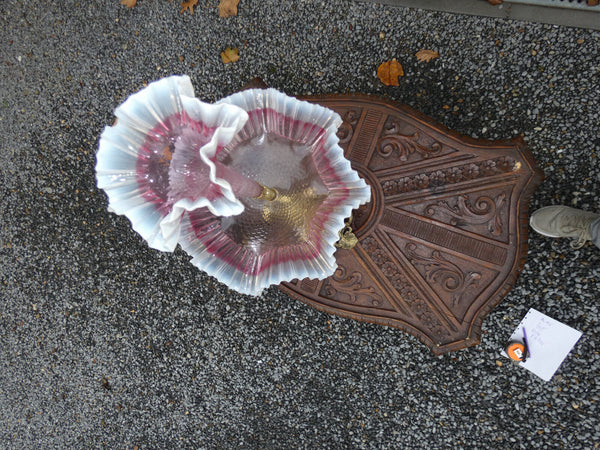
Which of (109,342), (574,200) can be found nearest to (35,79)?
(109,342)

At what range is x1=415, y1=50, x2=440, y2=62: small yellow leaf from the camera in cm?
123

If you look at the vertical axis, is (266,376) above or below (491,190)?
below

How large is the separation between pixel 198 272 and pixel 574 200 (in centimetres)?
134

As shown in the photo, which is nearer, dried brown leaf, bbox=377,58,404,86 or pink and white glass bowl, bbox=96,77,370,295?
pink and white glass bowl, bbox=96,77,370,295

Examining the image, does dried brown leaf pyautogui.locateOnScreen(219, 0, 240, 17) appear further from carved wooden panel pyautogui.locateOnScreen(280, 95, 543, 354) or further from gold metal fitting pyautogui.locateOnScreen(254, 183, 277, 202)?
gold metal fitting pyautogui.locateOnScreen(254, 183, 277, 202)

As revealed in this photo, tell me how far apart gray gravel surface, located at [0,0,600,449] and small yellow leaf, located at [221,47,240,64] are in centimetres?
3

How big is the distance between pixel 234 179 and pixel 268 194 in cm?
11

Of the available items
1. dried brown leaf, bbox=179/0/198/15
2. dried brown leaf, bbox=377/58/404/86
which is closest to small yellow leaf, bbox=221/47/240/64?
dried brown leaf, bbox=179/0/198/15

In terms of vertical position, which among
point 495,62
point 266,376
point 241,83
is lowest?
point 266,376

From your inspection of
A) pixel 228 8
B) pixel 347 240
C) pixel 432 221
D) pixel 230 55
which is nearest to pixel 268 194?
pixel 347 240

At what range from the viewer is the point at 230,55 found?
1.34 meters

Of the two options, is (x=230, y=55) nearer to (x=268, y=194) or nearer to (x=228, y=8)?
(x=228, y=8)

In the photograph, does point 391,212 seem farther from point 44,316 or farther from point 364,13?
point 44,316

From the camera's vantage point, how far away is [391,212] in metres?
1.27
